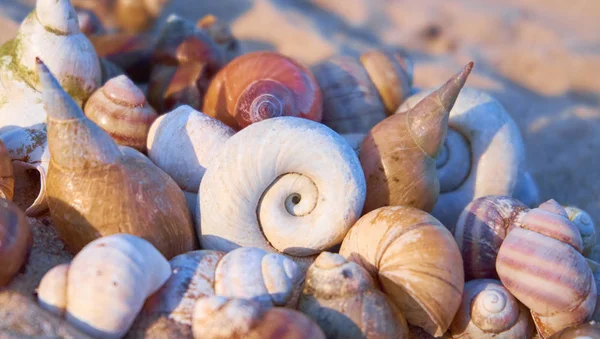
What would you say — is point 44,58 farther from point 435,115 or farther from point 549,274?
point 549,274

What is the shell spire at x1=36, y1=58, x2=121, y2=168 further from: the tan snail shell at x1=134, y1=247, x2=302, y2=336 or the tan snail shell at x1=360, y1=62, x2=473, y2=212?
the tan snail shell at x1=360, y1=62, x2=473, y2=212

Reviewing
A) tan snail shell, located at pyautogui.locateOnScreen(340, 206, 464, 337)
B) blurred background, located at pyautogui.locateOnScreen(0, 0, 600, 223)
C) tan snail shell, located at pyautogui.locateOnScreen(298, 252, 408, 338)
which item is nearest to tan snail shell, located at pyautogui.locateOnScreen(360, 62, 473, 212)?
tan snail shell, located at pyautogui.locateOnScreen(340, 206, 464, 337)

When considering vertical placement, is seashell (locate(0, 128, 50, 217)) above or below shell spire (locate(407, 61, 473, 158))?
below

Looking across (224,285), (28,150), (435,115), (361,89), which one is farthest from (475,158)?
(28,150)

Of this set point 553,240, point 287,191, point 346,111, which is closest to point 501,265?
point 553,240

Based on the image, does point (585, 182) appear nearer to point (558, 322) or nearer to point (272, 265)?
point (558, 322)

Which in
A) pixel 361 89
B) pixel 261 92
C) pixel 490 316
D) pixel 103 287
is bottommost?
pixel 490 316
